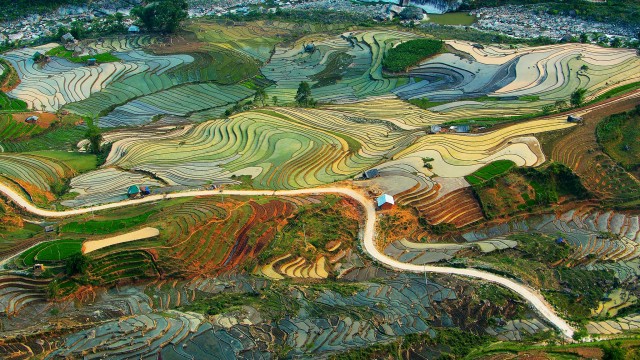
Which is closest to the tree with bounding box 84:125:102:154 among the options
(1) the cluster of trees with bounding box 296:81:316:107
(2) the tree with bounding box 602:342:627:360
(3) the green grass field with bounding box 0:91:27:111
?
(3) the green grass field with bounding box 0:91:27:111

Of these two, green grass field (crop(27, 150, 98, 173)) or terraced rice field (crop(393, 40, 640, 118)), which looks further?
terraced rice field (crop(393, 40, 640, 118))

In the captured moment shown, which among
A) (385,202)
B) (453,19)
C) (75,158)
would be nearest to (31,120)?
(75,158)

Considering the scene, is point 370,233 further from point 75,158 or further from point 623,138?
point 75,158

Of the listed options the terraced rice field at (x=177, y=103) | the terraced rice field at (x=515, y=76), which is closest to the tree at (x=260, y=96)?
the terraced rice field at (x=177, y=103)

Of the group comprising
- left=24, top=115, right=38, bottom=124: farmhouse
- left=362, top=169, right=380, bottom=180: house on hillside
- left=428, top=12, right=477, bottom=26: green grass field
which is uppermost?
left=428, top=12, right=477, bottom=26: green grass field

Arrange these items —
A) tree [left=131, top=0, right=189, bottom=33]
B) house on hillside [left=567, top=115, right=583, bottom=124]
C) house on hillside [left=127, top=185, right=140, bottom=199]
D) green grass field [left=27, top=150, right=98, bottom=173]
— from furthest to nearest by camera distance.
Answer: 1. tree [left=131, top=0, right=189, bottom=33]
2. house on hillside [left=567, top=115, right=583, bottom=124]
3. green grass field [left=27, top=150, right=98, bottom=173]
4. house on hillside [left=127, top=185, right=140, bottom=199]

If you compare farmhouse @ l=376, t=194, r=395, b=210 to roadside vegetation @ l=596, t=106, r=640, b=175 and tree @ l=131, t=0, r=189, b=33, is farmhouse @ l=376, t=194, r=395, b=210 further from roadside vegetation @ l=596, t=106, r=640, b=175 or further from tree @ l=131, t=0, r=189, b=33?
tree @ l=131, t=0, r=189, b=33

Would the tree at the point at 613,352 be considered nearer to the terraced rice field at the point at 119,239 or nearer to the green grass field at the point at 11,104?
the terraced rice field at the point at 119,239
